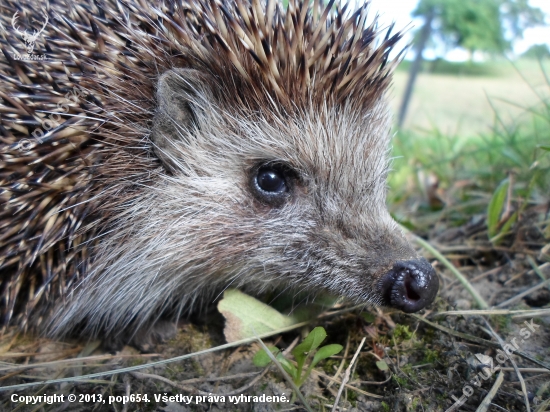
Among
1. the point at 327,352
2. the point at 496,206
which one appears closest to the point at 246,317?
the point at 327,352

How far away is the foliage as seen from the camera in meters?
8.60

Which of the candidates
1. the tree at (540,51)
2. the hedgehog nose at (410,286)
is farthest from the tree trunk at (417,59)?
the hedgehog nose at (410,286)

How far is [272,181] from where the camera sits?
68.2 inches

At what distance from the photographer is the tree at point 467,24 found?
7559mm

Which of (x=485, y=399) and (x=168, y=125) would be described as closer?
(x=485, y=399)

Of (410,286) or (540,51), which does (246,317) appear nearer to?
(410,286)

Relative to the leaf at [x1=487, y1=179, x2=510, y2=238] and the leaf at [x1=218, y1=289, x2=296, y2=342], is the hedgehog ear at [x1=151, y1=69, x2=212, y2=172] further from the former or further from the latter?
the leaf at [x1=487, y1=179, x2=510, y2=238]

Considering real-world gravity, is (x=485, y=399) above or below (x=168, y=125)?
below

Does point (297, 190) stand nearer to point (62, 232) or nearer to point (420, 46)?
point (62, 232)

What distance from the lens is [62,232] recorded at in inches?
62.2

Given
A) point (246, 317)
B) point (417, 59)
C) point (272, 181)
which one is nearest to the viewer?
point (246, 317)

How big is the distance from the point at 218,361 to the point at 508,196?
167 cm

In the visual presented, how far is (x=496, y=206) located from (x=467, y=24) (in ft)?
30.4

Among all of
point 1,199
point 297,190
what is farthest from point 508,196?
point 1,199
